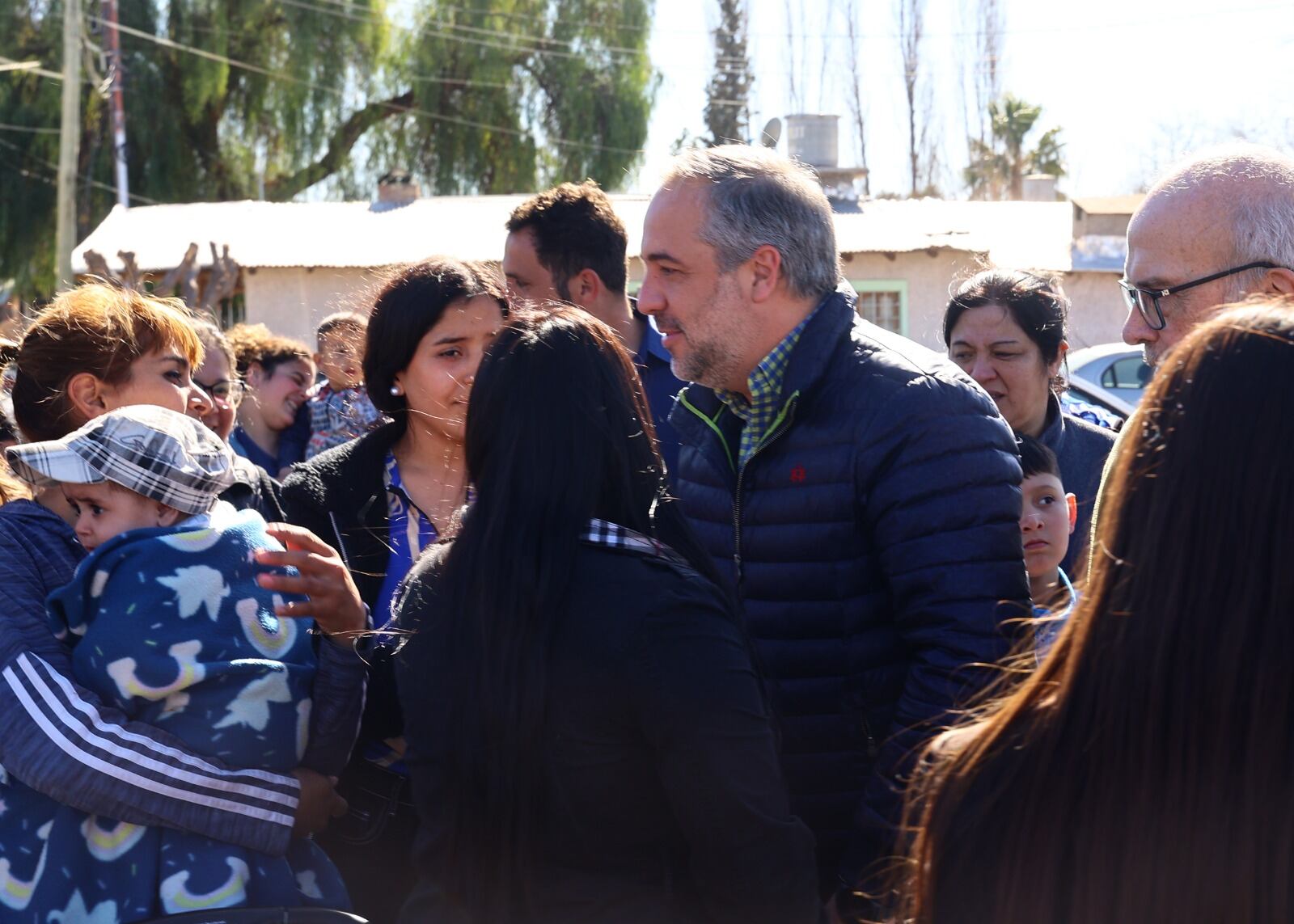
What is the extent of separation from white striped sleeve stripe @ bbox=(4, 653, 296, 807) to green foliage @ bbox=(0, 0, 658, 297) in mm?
22378

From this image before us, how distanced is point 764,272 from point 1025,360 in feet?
5.20

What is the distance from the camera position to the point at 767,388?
8.10ft

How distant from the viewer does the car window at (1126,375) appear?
39.5ft

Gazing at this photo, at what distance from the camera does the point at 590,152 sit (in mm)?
27062

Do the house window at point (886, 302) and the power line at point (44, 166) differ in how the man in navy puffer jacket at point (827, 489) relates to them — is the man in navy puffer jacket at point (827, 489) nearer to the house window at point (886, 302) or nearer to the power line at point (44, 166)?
the house window at point (886, 302)

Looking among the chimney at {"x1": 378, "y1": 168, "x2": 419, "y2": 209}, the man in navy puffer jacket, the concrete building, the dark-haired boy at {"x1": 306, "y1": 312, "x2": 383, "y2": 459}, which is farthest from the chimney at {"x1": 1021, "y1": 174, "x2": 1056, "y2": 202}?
the man in navy puffer jacket

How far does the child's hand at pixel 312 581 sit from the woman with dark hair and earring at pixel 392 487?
333 millimetres

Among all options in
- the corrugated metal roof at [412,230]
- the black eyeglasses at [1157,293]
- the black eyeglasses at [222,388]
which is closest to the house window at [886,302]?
the corrugated metal roof at [412,230]

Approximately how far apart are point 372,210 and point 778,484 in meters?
18.9

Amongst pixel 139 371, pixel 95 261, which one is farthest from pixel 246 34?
pixel 139 371

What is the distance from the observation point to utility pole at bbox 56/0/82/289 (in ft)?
63.4

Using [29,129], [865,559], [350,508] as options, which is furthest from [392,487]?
[29,129]

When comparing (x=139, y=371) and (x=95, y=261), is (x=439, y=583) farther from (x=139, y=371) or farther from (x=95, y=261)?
(x=95, y=261)

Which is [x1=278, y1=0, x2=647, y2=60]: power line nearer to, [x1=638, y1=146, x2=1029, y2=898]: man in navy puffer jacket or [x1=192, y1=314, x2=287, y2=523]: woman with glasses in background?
[x1=192, y1=314, x2=287, y2=523]: woman with glasses in background
